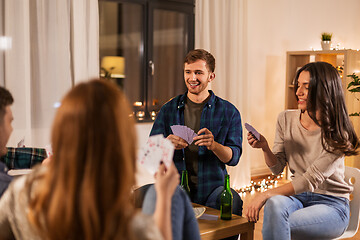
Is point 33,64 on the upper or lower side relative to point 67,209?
upper

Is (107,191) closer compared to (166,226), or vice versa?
(107,191)

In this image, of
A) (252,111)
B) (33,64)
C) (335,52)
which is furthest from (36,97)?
(335,52)

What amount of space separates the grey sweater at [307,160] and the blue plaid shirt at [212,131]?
14.0 inches

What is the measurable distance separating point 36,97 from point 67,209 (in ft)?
10.5

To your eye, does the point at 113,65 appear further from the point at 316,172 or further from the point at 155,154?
the point at 155,154

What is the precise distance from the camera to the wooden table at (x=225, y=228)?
85.7 inches

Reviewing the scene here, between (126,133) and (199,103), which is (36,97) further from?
(126,133)

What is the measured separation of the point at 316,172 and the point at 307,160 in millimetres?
188

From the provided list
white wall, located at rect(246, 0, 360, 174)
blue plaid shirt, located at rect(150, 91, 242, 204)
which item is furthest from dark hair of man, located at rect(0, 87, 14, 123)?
white wall, located at rect(246, 0, 360, 174)

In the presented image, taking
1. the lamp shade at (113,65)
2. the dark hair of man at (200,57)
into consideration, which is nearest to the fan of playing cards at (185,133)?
the dark hair of man at (200,57)

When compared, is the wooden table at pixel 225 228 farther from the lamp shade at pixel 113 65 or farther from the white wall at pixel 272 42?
the white wall at pixel 272 42

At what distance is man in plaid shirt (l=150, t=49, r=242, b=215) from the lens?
294 cm

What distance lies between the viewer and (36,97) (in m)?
4.09

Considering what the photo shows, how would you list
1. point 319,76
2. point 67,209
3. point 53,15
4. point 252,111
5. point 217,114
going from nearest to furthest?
point 67,209, point 319,76, point 217,114, point 53,15, point 252,111
